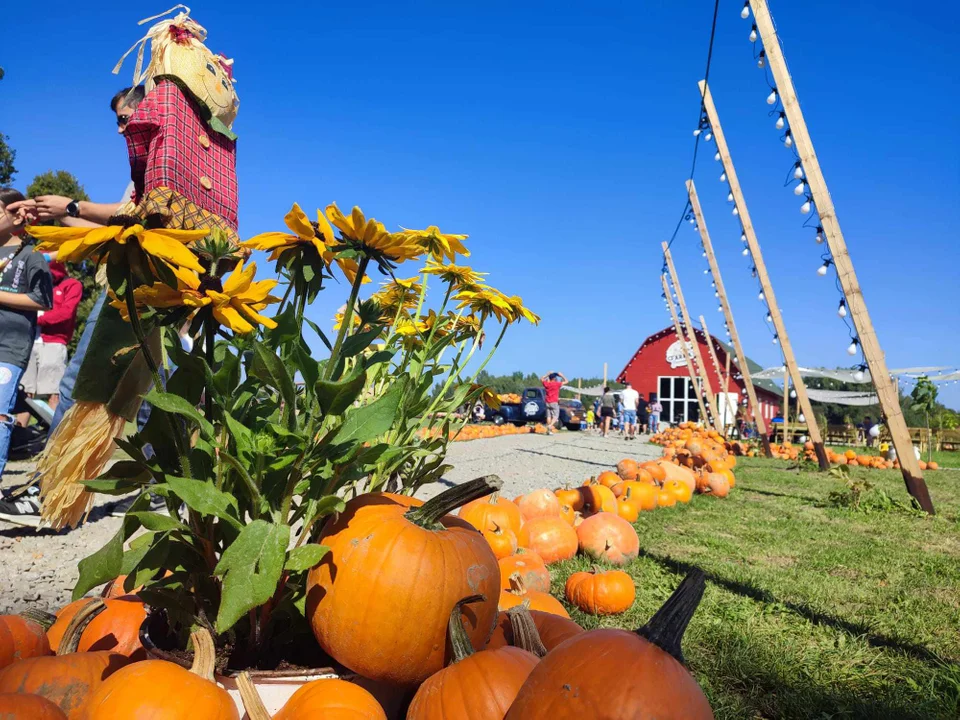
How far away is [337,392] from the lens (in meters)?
1.12

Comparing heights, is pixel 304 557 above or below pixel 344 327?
below

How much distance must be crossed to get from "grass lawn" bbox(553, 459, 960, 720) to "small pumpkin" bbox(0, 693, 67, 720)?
0.88m

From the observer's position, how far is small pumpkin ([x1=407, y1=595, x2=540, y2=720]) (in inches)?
41.9

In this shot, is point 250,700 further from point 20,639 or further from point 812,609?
point 812,609

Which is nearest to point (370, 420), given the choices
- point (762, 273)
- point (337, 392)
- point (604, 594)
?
point (337, 392)

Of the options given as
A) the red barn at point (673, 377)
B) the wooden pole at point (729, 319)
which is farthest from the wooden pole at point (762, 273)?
the red barn at point (673, 377)

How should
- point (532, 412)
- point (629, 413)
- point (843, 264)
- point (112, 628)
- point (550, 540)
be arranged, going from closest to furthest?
point (112, 628)
point (550, 540)
point (843, 264)
point (629, 413)
point (532, 412)

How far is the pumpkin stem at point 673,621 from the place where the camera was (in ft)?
3.36

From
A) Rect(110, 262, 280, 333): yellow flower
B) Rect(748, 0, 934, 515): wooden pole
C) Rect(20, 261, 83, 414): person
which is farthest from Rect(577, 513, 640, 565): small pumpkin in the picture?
Rect(20, 261, 83, 414): person

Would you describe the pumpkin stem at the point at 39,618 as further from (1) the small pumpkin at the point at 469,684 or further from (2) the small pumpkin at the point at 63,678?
(1) the small pumpkin at the point at 469,684

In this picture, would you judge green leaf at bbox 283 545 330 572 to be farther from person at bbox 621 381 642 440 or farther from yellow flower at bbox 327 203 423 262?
person at bbox 621 381 642 440

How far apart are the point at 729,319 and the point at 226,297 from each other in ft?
42.4

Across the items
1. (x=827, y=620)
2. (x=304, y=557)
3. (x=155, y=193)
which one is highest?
(x=155, y=193)

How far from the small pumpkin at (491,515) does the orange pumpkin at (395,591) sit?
5.77ft
